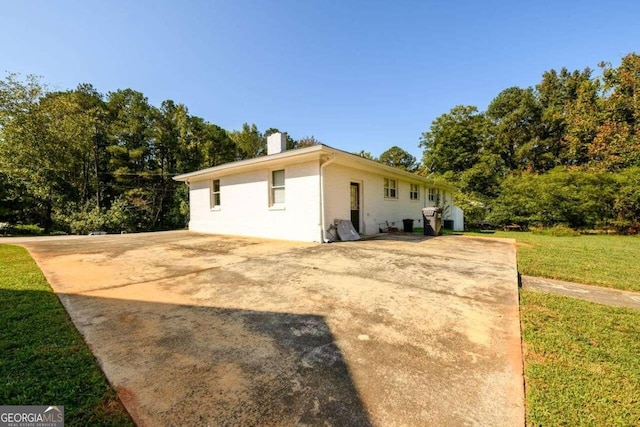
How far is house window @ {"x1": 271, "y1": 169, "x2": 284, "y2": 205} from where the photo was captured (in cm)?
904

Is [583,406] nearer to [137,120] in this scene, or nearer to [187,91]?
[187,91]

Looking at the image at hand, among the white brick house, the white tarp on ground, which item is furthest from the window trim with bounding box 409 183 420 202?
the white tarp on ground

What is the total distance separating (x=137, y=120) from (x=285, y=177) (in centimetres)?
2107

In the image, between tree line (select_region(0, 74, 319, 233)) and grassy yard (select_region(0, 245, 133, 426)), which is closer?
grassy yard (select_region(0, 245, 133, 426))

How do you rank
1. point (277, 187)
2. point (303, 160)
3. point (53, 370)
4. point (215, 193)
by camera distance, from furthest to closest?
point (215, 193) → point (277, 187) → point (303, 160) → point (53, 370)

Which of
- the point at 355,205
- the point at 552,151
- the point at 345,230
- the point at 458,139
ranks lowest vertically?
the point at 345,230

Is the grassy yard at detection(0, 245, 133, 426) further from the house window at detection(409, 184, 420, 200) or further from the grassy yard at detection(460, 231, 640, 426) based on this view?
the house window at detection(409, 184, 420, 200)

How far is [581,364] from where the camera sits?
1.86 m

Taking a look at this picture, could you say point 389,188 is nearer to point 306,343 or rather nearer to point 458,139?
point 306,343

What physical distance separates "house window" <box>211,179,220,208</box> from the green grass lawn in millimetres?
11630

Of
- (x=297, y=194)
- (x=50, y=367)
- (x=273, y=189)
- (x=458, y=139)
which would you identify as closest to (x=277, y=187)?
(x=273, y=189)

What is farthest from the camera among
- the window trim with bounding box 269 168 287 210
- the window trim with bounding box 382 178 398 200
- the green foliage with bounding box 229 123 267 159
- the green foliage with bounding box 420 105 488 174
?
the green foliage with bounding box 229 123 267 159

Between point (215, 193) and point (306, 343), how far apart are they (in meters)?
11.1

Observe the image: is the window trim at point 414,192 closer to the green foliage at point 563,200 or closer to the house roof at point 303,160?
the house roof at point 303,160
